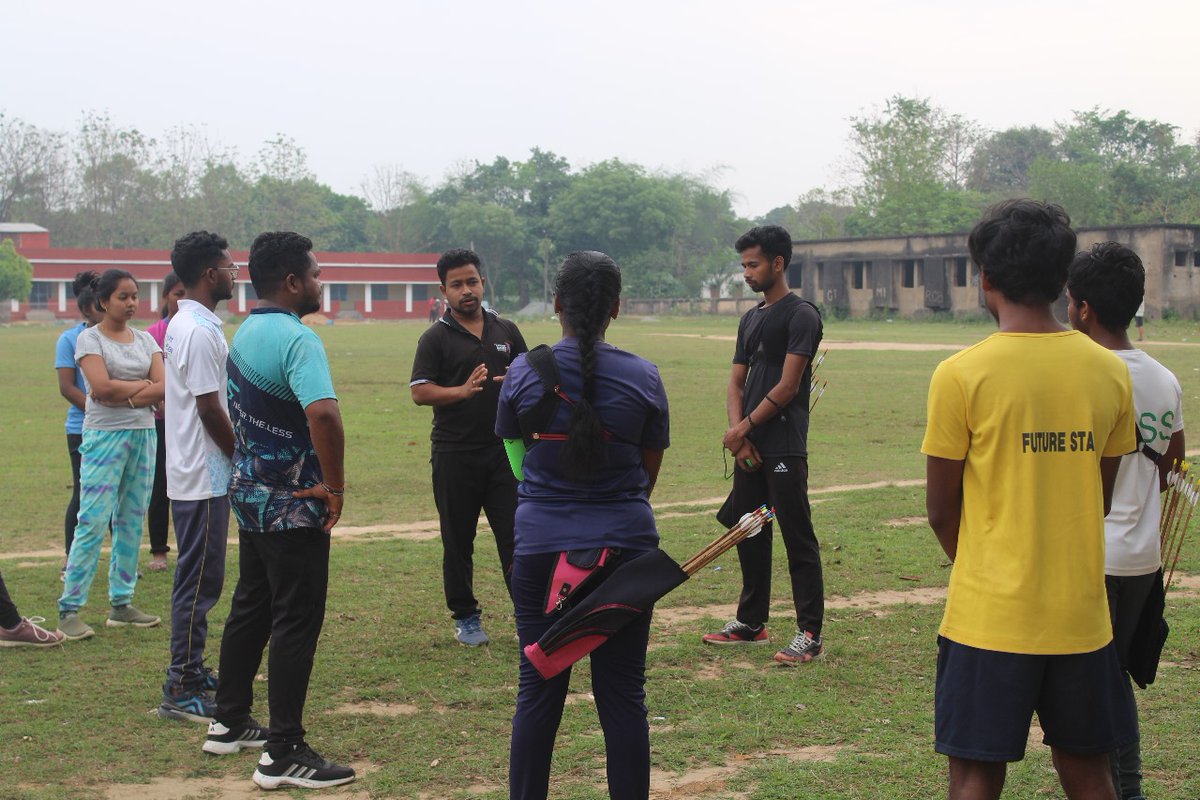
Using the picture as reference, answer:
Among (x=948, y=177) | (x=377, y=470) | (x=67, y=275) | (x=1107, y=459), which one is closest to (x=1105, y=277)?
(x=1107, y=459)

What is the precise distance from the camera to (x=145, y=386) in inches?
273

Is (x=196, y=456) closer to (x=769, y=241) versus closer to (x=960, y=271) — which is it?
(x=769, y=241)

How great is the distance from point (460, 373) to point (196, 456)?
5.07ft

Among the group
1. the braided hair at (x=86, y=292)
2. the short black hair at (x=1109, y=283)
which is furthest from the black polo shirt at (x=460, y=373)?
the short black hair at (x=1109, y=283)

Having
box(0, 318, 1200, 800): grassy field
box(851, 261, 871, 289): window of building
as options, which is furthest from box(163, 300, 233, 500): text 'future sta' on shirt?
box(851, 261, 871, 289): window of building

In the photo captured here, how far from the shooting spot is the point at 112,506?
6887 mm

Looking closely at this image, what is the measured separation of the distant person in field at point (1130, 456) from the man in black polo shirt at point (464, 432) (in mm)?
3337

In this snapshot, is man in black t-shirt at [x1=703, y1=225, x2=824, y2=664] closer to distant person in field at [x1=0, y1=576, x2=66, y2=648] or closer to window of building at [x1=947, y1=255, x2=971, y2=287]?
distant person in field at [x1=0, y1=576, x2=66, y2=648]

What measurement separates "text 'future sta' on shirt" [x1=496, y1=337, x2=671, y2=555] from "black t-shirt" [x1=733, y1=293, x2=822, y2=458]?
2.29 metres

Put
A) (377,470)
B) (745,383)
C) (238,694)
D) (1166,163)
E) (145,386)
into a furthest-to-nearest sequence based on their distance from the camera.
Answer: (1166,163), (377,470), (145,386), (745,383), (238,694)

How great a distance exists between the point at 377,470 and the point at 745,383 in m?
7.99

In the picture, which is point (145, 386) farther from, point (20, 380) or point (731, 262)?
point (731, 262)

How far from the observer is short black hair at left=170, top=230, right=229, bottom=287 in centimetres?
543

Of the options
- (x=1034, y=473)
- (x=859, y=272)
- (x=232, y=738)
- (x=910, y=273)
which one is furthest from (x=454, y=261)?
(x=859, y=272)
